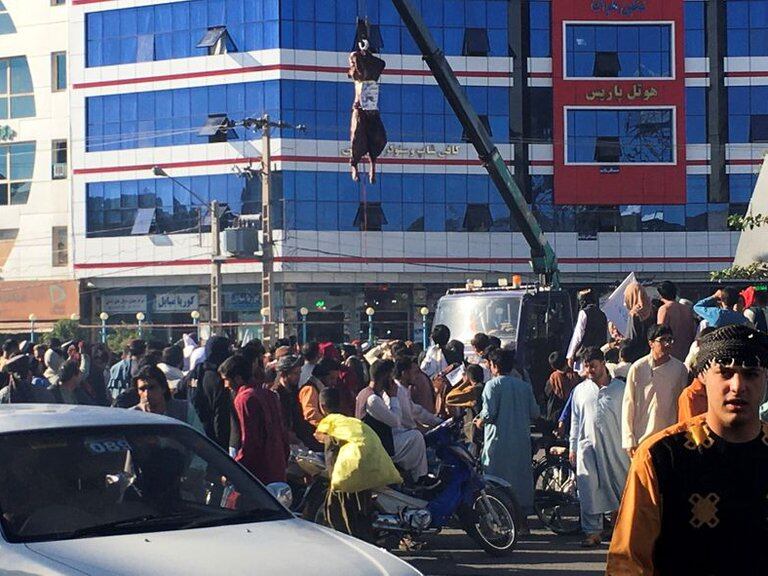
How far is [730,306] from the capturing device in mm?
14227

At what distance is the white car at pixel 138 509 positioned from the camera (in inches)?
218

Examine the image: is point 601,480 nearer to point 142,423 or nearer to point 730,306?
point 730,306

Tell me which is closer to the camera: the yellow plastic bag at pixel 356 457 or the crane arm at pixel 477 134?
the yellow plastic bag at pixel 356 457

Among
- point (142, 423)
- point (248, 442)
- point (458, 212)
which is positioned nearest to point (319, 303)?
point (458, 212)

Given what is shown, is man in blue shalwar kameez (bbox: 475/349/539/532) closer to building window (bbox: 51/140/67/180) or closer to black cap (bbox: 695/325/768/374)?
black cap (bbox: 695/325/768/374)

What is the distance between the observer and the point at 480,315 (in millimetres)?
22703

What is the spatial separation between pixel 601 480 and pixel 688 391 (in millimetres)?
2590

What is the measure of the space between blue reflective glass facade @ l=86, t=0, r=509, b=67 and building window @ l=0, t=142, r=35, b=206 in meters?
4.65

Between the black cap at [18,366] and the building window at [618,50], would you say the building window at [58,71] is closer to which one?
the building window at [618,50]

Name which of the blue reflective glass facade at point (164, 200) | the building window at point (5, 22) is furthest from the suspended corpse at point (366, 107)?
the building window at point (5, 22)

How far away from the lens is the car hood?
5.43 m

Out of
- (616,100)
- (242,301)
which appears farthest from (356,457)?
(616,100)

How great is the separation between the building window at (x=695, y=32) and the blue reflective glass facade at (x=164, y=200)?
15775 mm

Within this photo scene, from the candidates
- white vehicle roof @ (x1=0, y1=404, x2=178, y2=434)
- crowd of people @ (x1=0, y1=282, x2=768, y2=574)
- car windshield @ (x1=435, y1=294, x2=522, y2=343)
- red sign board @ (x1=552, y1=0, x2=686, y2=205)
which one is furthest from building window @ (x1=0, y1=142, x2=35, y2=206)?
white vehicle roof @ (x1=0, y1=404, x2=178, y2=434)
